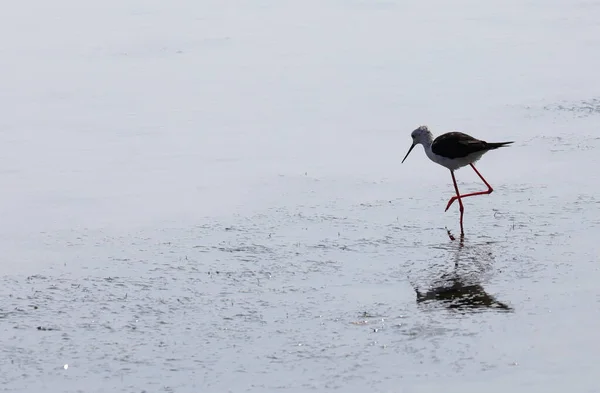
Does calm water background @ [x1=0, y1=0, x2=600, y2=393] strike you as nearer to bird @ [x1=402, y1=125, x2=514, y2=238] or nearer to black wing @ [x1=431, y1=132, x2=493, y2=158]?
bird @ [x1=402, y1=125, x2=514, y2=238]

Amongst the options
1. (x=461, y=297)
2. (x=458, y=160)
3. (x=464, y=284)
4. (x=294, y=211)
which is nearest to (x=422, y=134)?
(x=458, y=160)

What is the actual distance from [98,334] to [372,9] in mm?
14656

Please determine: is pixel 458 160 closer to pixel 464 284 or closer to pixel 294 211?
pixel 294 211

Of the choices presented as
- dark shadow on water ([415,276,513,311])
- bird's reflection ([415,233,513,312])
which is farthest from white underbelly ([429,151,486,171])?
dark shadow on water ([415,276,513,311])

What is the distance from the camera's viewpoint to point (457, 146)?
10.6 m

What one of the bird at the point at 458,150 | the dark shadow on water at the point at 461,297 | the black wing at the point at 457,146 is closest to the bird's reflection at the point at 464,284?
the dark shadow on water at the point at 461,297

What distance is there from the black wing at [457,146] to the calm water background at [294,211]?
1.55 ft

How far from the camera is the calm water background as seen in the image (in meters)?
7.07

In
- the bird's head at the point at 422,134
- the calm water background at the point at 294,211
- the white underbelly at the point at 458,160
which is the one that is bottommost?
the calm water background at the point at 294,211

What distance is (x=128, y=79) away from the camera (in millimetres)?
16047

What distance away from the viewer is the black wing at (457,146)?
10.6m

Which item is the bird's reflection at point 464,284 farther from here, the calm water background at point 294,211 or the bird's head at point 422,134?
the bird's head at point 422,134

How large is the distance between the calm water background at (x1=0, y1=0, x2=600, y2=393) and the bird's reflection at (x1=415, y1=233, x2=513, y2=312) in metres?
0.03

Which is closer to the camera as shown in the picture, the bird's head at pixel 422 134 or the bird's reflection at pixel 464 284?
the bird's reflection at pixel 464 284
